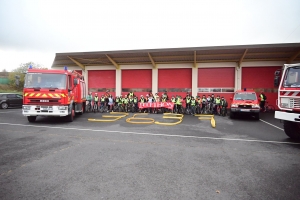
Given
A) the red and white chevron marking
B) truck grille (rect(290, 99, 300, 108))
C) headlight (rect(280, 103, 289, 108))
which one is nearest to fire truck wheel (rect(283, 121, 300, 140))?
headlight (rect(280, 103, 289, 108))

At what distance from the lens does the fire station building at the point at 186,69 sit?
16547 mm

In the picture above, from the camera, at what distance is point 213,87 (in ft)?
60.0

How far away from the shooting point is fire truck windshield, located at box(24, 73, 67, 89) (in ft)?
29.4

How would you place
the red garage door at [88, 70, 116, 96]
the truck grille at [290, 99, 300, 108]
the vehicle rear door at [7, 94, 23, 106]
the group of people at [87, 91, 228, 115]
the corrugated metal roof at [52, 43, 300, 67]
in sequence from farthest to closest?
the red garage door at [88, 70, 116, 96] < the vehicle rear door at [7, 94, 23, 106] < the corrugated metal roof at [52, 43, 300, 67] < the group of people at [87, 91, 228, 115] < the truck grille at [290, 99, 300, 108]

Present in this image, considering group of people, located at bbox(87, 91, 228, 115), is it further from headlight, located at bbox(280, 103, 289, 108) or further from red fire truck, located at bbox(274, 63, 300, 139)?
headlight, located at bbox(280, 103, 289, 108)

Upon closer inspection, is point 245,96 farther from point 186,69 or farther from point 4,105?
point 4,105

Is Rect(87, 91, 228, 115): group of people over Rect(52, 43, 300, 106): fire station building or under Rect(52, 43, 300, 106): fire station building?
under

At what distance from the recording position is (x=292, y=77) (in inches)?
258

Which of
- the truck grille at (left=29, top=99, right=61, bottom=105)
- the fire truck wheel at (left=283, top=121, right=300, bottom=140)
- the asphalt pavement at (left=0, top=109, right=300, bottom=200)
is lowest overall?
the asphalt pavement at (left=0, top=109, right=300, bottom=200)

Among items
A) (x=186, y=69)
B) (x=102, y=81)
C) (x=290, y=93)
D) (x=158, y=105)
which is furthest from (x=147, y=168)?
(x=102, y=81)

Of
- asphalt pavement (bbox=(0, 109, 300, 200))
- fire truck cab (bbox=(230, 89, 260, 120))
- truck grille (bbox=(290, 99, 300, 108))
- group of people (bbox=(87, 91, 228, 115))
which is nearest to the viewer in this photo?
asphalt pavement (bbox=(0, 109, 300, 200))

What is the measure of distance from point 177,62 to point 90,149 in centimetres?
1524

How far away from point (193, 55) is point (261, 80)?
23.6 ft

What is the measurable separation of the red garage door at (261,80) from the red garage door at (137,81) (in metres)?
9.87
